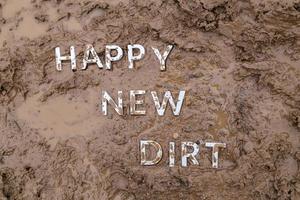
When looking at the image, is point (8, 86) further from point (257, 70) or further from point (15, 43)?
point (257, 70)

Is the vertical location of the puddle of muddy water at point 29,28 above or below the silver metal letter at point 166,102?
above

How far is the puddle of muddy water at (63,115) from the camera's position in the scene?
76.9 inches

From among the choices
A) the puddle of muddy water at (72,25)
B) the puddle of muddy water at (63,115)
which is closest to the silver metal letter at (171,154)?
the puddle of muddy water at (63,115)

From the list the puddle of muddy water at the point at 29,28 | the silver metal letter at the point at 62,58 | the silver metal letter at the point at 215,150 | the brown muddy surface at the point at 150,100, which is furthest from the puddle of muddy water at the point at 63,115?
the silver metal letter at the point at 215,150

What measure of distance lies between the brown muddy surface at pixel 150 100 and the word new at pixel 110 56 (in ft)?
0.07

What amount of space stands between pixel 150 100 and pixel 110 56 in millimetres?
208

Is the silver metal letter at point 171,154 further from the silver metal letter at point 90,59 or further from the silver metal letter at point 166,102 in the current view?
the silver metal letter at point 90,59

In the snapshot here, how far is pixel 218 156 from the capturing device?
1886mm

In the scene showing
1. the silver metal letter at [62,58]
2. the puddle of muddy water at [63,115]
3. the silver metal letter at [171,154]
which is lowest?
the silver metal letter at [171,154]

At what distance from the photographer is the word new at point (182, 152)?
1883 mm

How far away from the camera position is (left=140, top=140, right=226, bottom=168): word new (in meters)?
1.88

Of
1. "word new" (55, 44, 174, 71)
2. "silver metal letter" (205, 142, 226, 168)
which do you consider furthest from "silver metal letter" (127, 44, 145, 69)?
"silver metal letter" (205, 142, 226, 168)

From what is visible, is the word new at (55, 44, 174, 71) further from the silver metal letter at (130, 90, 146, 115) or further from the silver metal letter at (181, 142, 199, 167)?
the silver metal letter at (181, 142, 199, 167)

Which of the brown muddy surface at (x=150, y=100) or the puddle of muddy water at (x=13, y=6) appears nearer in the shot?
the brown muddy surface at (x=150, y=100)
